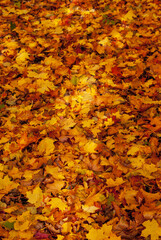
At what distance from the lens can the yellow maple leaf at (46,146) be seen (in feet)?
7.61

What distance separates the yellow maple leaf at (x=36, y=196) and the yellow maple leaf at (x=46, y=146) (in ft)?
1.22

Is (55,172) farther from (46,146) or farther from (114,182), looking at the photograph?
(114,182)

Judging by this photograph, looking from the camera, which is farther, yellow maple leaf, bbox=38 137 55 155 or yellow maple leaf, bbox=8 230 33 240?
yellow maple leaf, bbox=38 137 55 155

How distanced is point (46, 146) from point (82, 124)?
1.43ft

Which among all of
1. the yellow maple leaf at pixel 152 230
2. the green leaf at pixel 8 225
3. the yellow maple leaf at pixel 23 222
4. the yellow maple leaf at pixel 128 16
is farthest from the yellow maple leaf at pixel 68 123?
the yellow maple leaf at pixel 128 16

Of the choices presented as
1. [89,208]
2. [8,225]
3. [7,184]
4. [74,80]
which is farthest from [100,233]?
[74,80]

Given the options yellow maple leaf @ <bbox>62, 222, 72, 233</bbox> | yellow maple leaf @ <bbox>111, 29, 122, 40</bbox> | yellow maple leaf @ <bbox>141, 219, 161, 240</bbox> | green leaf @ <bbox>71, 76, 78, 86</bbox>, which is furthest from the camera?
yellow maple leaf @ <bbox>111, 29, 122, 40</bbox>

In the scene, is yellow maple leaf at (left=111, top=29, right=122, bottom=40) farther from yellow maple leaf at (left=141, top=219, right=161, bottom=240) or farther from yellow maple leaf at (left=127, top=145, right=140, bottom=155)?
yellow maple leaf at (left=141, top=219, right=161, bottom=240)

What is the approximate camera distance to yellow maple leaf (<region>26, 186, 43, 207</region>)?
200 centimetres

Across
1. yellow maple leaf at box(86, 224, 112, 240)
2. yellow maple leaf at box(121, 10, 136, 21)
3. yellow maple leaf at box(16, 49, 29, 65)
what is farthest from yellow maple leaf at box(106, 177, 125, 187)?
yellow maple leaf at box(121, 10, 136, 21)

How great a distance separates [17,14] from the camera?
13.4 ft

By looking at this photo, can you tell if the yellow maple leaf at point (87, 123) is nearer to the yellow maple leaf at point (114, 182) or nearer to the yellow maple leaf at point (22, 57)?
the yellow maple leaf at point (114, 182)

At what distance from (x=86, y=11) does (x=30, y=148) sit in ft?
8.74

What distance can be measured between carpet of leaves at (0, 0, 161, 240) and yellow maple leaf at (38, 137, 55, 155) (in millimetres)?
10
